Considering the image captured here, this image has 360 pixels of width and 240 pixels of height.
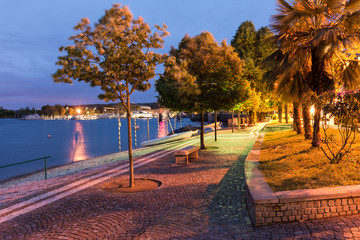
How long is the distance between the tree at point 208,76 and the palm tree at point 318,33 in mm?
3277

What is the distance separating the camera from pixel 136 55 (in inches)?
324

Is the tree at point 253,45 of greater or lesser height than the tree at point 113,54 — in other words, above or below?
above

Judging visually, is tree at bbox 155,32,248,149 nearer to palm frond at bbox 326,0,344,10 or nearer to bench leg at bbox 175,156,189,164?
bench leg at bbox 175,156,189,164

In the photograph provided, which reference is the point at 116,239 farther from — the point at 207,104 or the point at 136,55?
the point at 207,104

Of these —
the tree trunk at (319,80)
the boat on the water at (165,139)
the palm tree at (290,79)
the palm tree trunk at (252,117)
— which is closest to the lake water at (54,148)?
the boat on the water at (165,139)

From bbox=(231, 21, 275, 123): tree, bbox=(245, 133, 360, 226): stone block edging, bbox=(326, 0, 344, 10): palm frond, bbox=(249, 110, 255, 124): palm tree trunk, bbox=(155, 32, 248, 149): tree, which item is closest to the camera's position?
bbox=(245, 133, 360, 226): stone block edging

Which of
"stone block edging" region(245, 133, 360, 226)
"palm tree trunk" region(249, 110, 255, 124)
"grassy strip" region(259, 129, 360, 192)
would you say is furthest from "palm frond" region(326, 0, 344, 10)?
"palm tree trunk" region(249, 110, 255, 124)

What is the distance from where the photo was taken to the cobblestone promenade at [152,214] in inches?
A: 198

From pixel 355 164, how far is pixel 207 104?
8.10m

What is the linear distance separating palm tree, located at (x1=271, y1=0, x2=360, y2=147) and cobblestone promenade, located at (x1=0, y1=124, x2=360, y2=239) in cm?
549

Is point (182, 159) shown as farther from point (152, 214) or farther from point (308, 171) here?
point (152, 214)

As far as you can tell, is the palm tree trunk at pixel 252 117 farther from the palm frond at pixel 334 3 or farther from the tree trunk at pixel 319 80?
the palm frond at pixel 334 3

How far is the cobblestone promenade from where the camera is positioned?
16.5ft

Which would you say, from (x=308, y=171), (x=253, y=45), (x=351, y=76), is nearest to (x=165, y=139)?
(x=253, y=45)
